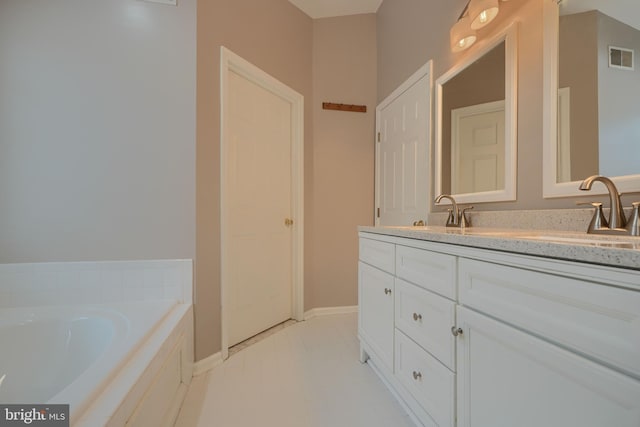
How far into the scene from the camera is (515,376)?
62 cm

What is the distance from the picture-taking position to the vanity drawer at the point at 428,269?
2.74 feet

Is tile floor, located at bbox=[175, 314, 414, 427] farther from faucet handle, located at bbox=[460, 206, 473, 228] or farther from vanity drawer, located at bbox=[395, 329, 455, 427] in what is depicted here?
faucet handle, located at bbox=[460, 206, 473, 228]

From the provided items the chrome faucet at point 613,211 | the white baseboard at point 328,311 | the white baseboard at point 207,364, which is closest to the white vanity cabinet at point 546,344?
the chrome faucet at point 613,211

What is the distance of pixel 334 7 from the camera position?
2320mm

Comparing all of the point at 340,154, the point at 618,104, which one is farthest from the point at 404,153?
the point at 618,104

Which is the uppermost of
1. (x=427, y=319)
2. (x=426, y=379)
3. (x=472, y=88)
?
(x=472, y=88)

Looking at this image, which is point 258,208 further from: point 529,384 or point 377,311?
point 529,384

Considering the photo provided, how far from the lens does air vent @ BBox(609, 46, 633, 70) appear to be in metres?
0.80

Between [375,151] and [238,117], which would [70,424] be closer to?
[238,117]

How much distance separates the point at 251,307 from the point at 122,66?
5.67 ft

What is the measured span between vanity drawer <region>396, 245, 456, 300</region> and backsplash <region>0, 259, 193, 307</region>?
1168 mm

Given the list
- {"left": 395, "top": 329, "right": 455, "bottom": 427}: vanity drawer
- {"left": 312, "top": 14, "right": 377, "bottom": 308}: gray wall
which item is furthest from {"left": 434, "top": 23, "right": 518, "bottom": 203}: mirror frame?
{"left": 312, "top": 14, "right": 377, "bottom": 308}: gray wall

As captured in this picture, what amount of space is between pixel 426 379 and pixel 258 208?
1515 mm

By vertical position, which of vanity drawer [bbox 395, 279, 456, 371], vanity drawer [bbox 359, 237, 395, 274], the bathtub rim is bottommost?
the bathtub rim
